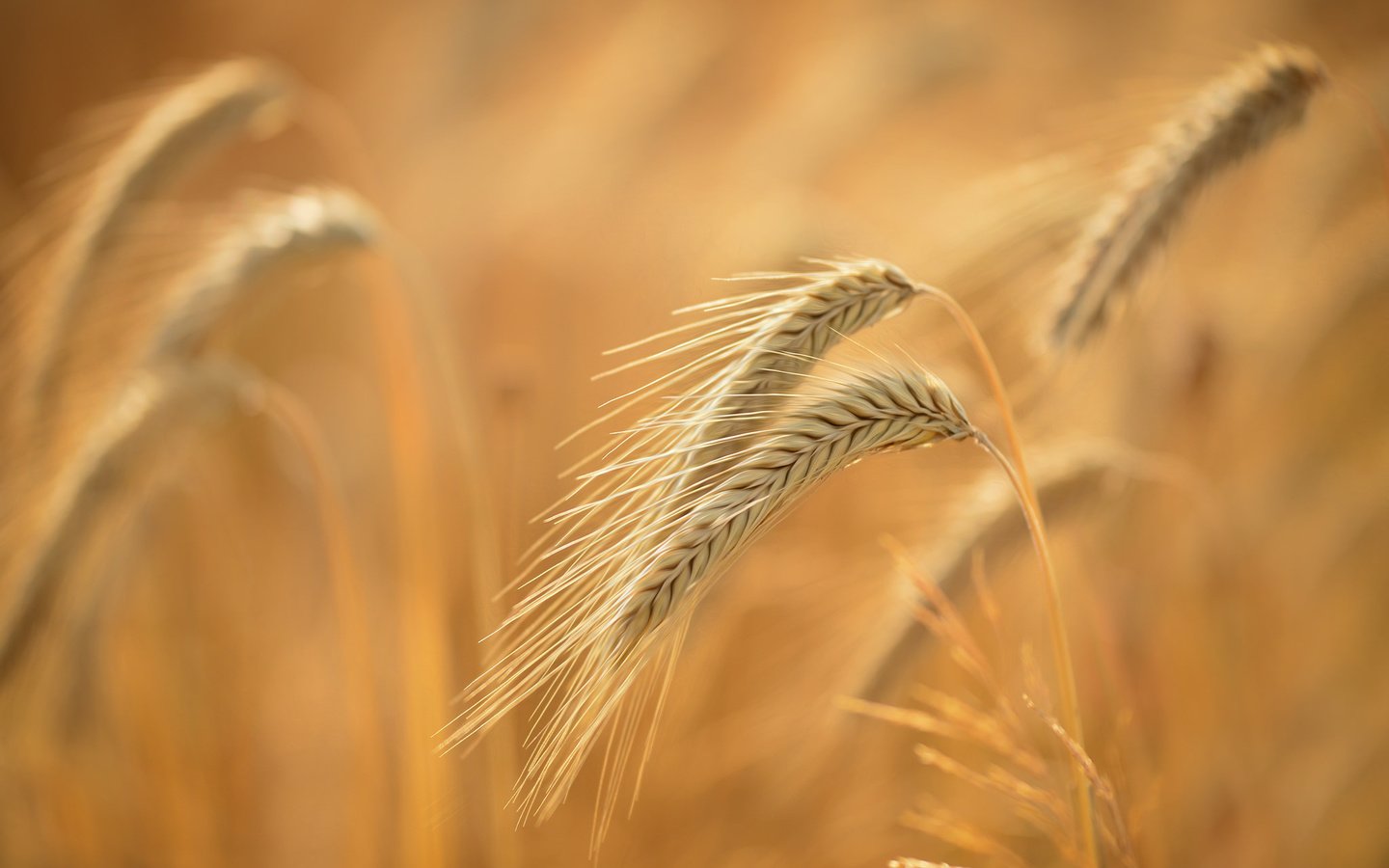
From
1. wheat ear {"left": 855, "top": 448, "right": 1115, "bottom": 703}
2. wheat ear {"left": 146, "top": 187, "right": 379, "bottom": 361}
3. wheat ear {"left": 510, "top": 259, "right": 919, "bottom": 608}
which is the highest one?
wheat ear {"left": 146, "top": 187, "right": 379, "bottom": 361}

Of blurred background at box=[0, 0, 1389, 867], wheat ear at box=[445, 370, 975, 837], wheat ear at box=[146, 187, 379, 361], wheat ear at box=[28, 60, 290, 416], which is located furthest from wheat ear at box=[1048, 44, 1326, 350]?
wheat ear at box=[28, 60, 290, 416]

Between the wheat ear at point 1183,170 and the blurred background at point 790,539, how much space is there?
78 mm

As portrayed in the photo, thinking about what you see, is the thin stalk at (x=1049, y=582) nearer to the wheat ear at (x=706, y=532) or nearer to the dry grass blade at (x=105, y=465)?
the wheat ear at (x=706, y=532)

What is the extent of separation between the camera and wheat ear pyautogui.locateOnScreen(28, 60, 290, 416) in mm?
1274

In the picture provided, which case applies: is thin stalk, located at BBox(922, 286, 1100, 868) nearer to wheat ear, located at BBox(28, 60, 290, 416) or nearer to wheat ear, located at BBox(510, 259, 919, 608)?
wheat ear, located at BBox(510, 259, 919, 608)

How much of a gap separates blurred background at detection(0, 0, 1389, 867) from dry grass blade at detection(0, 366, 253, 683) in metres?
0.03

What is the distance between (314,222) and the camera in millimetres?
1117

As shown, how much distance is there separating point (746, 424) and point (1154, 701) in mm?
1375

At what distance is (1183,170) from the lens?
93cm

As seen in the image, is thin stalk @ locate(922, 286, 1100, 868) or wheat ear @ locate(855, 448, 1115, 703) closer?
thin stalk @ locate(922, 286, 1100, 868)

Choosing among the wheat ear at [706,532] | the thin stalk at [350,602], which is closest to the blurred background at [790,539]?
the thin stalk at [350,602]

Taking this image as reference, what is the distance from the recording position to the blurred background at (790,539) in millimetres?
1276

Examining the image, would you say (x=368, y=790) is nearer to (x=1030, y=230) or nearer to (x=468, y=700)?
(x=468, y=700)

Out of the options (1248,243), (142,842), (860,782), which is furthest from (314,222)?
(1248,243)
